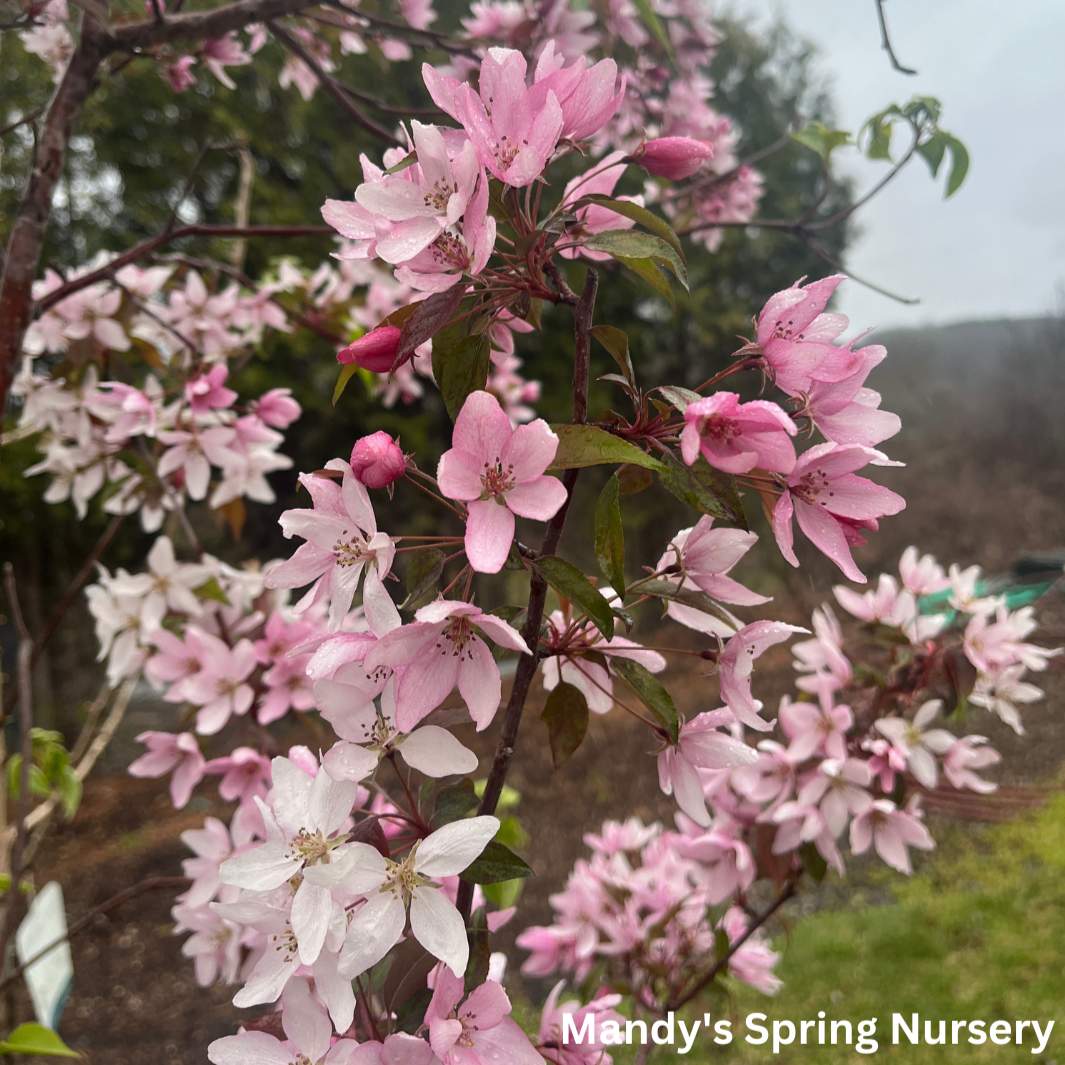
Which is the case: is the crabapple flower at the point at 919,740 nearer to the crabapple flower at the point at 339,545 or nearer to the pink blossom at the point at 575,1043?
the pink blossom at the point at 575,1043

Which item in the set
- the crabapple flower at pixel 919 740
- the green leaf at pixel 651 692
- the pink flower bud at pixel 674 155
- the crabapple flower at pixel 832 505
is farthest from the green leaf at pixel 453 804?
the crabapple flower at pixel 919 740

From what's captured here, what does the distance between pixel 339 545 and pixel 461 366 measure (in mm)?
105

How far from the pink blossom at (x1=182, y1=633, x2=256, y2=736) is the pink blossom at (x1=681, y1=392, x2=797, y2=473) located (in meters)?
0.57

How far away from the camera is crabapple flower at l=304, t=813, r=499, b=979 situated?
325mm

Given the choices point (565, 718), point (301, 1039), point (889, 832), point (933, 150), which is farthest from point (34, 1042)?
point (933, 150)

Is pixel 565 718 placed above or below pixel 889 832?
above

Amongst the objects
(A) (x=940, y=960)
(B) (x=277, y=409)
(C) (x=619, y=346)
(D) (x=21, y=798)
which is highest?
(C) (x=619, y=346)

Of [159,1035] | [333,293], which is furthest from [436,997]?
[159,1035]

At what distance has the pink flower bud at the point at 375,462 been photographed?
341 millimetres

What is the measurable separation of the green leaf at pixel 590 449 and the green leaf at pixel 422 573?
77 mm

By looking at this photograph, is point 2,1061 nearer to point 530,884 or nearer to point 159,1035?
point 159,1035

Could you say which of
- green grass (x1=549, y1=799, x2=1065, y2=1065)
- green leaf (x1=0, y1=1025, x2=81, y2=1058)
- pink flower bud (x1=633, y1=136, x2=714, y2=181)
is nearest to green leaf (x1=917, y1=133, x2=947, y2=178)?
pink flower bud (x1=633, y1=136, x2=714, y2=181)

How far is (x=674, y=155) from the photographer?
43 centimetres

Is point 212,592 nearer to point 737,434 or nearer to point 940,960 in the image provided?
point 737,434
